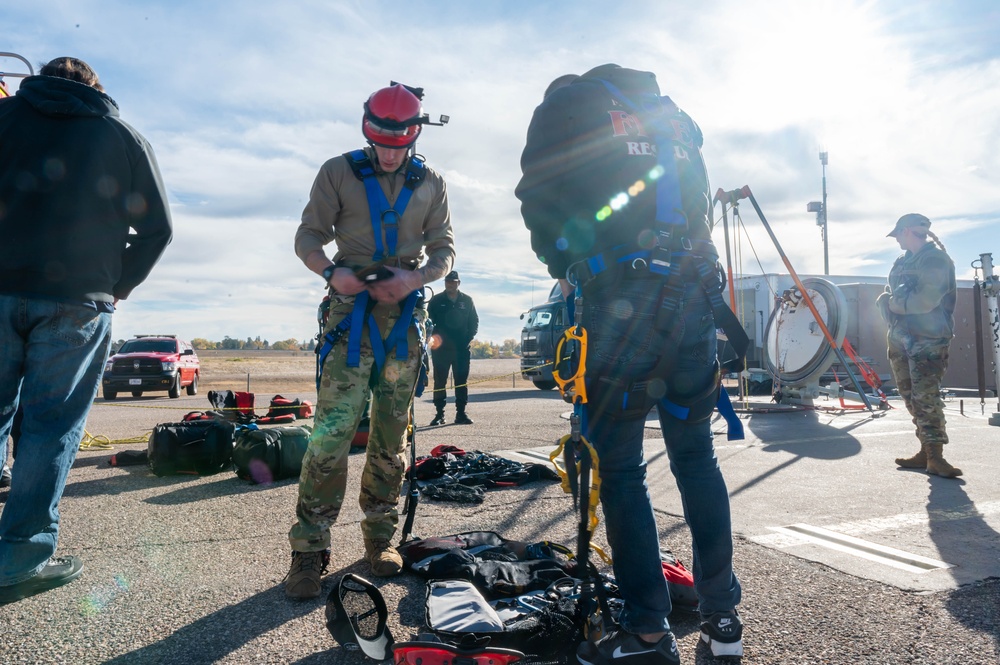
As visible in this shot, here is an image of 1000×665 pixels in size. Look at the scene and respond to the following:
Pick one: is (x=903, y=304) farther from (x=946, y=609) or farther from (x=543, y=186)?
(x=543, y=186)

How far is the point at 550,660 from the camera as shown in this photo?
208cm

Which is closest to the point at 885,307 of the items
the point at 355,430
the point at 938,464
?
the point at 938,464

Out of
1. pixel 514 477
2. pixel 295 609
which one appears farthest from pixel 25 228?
pixel 514 477

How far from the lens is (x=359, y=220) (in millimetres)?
3098

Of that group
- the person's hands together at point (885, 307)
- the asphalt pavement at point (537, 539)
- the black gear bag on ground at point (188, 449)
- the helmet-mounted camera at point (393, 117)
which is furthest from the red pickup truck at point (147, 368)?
the person's hands together at point (885, 307)

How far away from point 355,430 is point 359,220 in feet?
3.25

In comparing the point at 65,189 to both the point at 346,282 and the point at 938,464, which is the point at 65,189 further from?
the point at 938,464

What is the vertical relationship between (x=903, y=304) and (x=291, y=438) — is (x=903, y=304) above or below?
above

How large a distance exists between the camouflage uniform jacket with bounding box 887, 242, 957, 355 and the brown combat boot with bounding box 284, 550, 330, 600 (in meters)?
5.33

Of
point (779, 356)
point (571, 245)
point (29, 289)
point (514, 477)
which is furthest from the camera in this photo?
point (779, 356)

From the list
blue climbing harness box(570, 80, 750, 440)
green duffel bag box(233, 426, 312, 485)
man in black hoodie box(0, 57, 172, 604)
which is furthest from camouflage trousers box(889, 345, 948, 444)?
man in black hoodie box(0, 57, 172, 604)

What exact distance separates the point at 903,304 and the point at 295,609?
558 cm

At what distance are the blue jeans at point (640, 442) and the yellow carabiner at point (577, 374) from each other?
0.03 m

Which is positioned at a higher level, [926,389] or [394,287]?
[394,287]
